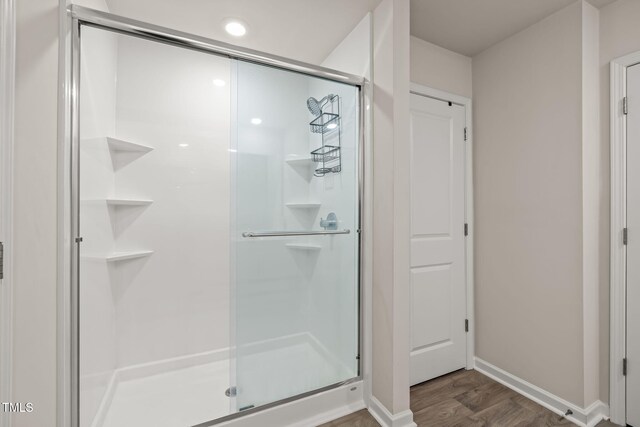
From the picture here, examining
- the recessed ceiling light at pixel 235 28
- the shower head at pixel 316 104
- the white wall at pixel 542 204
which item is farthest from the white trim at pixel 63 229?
the white wall at pixel 542 204

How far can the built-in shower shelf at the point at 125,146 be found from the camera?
5.73 feet

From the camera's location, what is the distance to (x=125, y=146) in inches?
73.4

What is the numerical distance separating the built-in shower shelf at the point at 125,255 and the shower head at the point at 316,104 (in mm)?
1488

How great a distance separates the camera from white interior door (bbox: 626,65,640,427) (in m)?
1.56

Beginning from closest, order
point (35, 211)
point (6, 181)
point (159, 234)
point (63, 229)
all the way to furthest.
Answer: point (6, 181) < point (35, 211) < point (63, 229) < point (159, 234)

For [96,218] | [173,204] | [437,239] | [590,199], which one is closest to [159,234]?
[173,204]

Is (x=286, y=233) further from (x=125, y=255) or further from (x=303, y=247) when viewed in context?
(x=125, y=255)

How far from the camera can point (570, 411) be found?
1.66 metres

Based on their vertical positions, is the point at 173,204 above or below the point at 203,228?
above

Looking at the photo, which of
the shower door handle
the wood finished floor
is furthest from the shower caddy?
the wood finished floor

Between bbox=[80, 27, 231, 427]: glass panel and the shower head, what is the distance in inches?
33.5

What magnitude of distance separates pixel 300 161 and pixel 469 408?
1.82m

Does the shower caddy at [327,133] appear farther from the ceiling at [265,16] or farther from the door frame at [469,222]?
the door frame at [469,222]

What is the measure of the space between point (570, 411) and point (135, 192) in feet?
9.92
